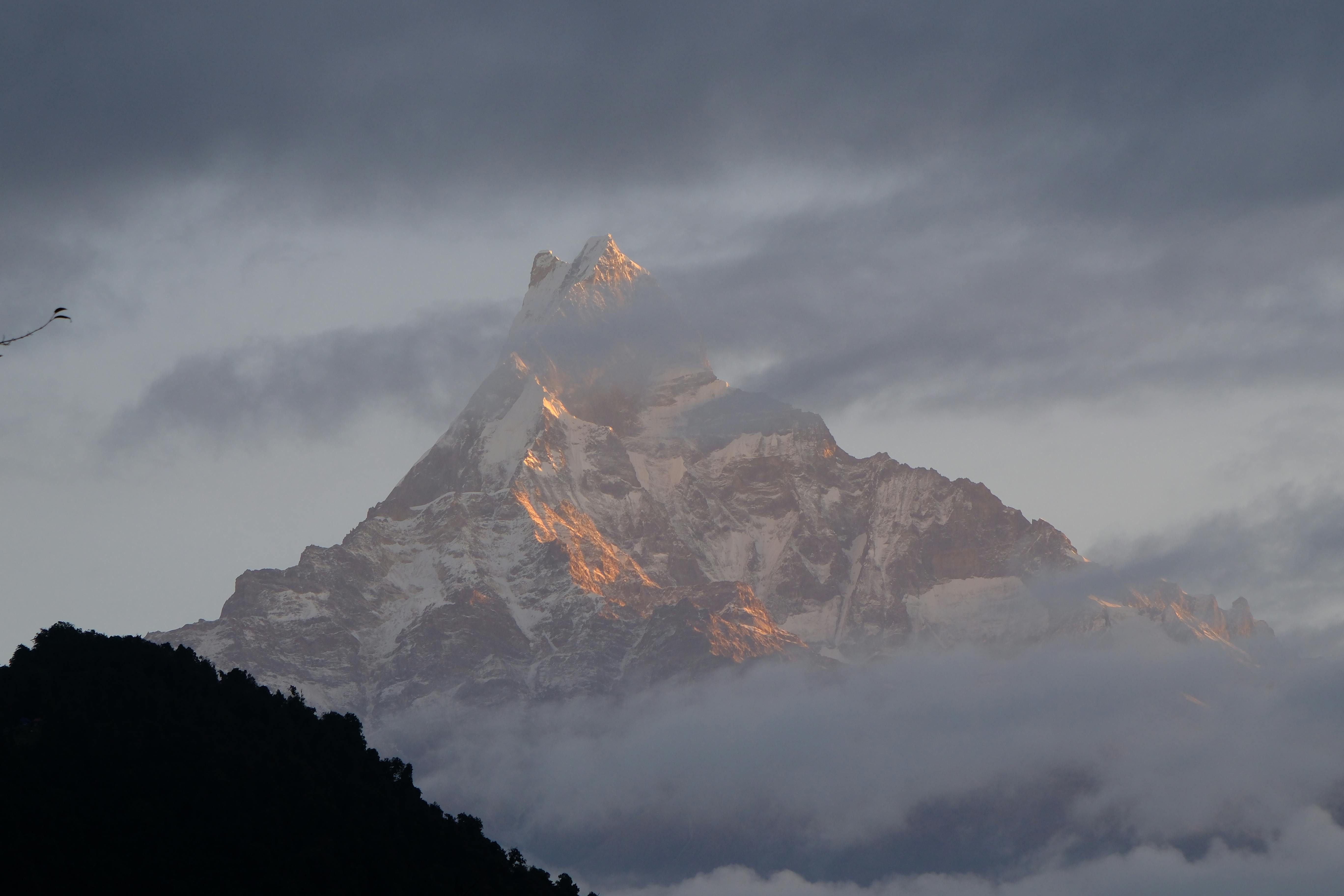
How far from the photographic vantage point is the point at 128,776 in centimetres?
17312

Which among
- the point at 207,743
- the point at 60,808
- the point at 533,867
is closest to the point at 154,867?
the point at 60,808

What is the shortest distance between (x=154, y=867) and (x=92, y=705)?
31.0 m

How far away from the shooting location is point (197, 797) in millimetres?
171750

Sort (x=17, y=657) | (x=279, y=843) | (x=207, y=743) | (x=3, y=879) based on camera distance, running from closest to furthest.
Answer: (x=3, y=879) → (x=279, y=843) → (x=207, y=743) → (x=17, y=657)

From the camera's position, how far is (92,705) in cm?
18400

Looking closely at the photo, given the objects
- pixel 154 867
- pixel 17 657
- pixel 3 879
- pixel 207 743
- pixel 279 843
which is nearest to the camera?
pixel 3 879

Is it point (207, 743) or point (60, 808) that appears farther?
point (207, 743)

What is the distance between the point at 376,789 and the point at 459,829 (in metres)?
7.71

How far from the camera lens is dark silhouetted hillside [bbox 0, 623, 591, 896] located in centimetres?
15812

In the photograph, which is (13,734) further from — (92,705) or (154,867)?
(154,867)

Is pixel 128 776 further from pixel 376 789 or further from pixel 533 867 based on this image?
pixel 533 867

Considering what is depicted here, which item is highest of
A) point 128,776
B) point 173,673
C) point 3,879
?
point 173,673

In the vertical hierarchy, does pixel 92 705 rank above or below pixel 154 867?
above

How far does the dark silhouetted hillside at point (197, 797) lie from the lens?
158 metres
